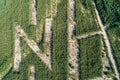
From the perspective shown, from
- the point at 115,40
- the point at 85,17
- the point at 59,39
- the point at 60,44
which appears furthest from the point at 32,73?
the point at 115,40

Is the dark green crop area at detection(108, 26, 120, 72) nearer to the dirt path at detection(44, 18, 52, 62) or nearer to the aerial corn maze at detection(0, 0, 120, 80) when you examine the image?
the aerial corn maze at detection(0, 0, 120, 80)

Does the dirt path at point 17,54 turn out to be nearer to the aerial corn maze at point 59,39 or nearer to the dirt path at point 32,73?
the aerial corn maze at point 59,39

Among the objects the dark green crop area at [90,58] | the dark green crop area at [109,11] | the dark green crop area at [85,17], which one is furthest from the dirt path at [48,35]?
the dark green crop area at [109,11]

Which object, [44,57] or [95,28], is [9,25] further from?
[95,28]

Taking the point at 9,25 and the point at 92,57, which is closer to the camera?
the point at 92,57

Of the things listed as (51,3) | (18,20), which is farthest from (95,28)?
(18,20)

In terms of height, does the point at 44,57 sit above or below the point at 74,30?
below

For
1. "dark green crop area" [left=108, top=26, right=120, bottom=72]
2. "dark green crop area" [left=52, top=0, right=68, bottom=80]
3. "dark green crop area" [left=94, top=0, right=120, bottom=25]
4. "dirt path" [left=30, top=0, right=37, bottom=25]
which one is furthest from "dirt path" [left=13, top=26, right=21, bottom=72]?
"dark green crop area" [left=108, top=26, right=120, bottom=72]

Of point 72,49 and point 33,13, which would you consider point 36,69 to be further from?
point 33,13
